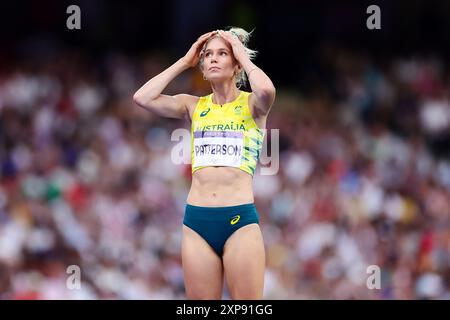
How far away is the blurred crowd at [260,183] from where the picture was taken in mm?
10188

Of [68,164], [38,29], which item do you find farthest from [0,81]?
[68,164]

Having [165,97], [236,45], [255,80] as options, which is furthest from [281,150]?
[255,80]

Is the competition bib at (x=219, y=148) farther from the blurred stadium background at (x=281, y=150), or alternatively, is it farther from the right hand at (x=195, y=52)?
the blurred stadium background at (x=281, y=150)

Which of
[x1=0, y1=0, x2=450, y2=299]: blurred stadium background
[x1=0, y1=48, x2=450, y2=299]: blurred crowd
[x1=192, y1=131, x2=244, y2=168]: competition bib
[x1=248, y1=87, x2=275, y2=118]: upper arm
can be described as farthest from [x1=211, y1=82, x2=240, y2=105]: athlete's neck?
[x1=0, y1=0, x2=450, y2=299]: blurred stadium background

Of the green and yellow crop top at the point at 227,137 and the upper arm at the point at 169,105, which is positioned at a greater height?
the upper arm at the point at 169,105

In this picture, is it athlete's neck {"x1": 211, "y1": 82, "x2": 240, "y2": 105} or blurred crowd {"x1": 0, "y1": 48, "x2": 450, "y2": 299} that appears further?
blurred crowd {"x1": 0, "y1": 48, "x2": 450, "y2": 299}

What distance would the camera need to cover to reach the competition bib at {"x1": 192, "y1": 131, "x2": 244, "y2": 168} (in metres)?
5.70

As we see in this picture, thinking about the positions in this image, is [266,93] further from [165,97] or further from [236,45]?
[165,97]

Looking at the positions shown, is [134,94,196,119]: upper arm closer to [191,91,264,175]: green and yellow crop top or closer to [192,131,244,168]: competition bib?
[191,91,264,175]: green and yellow crop top

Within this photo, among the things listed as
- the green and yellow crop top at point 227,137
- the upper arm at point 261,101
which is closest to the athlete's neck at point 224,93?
the green and yellow crop top at point 227,137

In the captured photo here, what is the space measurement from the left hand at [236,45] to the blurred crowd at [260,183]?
14.3 ft

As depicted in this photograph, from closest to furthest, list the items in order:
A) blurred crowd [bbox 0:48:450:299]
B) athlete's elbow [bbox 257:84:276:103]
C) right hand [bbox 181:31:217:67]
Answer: athlete's elbow [bbox 257:84:276:103], right hand [bbox 181:31:217:67], blurred crowd [bbox 0:48:450:299]

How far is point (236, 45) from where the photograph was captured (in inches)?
227
